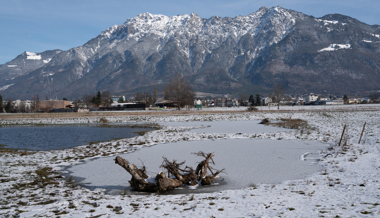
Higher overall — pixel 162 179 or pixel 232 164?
pixel 162 179

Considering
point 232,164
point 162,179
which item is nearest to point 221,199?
point 162,179

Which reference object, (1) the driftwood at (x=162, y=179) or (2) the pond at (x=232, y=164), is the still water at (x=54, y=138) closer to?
(2) the pond at (x=232, y=164)

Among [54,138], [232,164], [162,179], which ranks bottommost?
[54,138]

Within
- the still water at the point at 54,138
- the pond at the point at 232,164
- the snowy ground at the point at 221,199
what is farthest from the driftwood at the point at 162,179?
the still water at the point at 54,138

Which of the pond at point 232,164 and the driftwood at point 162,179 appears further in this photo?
the pond at point 232,164

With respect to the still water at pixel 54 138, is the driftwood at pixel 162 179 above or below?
above

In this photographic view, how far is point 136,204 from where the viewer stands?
8.80m

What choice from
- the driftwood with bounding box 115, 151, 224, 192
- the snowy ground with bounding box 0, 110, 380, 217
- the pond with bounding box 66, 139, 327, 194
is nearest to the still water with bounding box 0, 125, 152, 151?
the pond with bounding box 66, 139, 327, 194

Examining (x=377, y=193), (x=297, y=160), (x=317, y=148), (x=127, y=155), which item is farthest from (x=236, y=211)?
(x=317, y=148)

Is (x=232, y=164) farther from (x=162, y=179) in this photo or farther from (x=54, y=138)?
(x=54, y=138)

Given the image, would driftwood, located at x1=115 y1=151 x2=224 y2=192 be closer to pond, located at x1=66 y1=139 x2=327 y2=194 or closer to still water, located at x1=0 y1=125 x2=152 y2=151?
pond, located at x1=66 y1=139 x2=327 y2=194

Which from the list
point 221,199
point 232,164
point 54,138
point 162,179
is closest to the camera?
point 221,199

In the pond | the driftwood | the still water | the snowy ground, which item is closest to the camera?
the snowy ground

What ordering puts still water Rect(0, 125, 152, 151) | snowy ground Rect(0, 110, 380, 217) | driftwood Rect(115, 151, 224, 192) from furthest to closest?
still water Rect(0, 125, 152, 151) → driftwood Rect(115, 151, 224, 192) → snowy ground Rect(0, 110, 380, 217)
